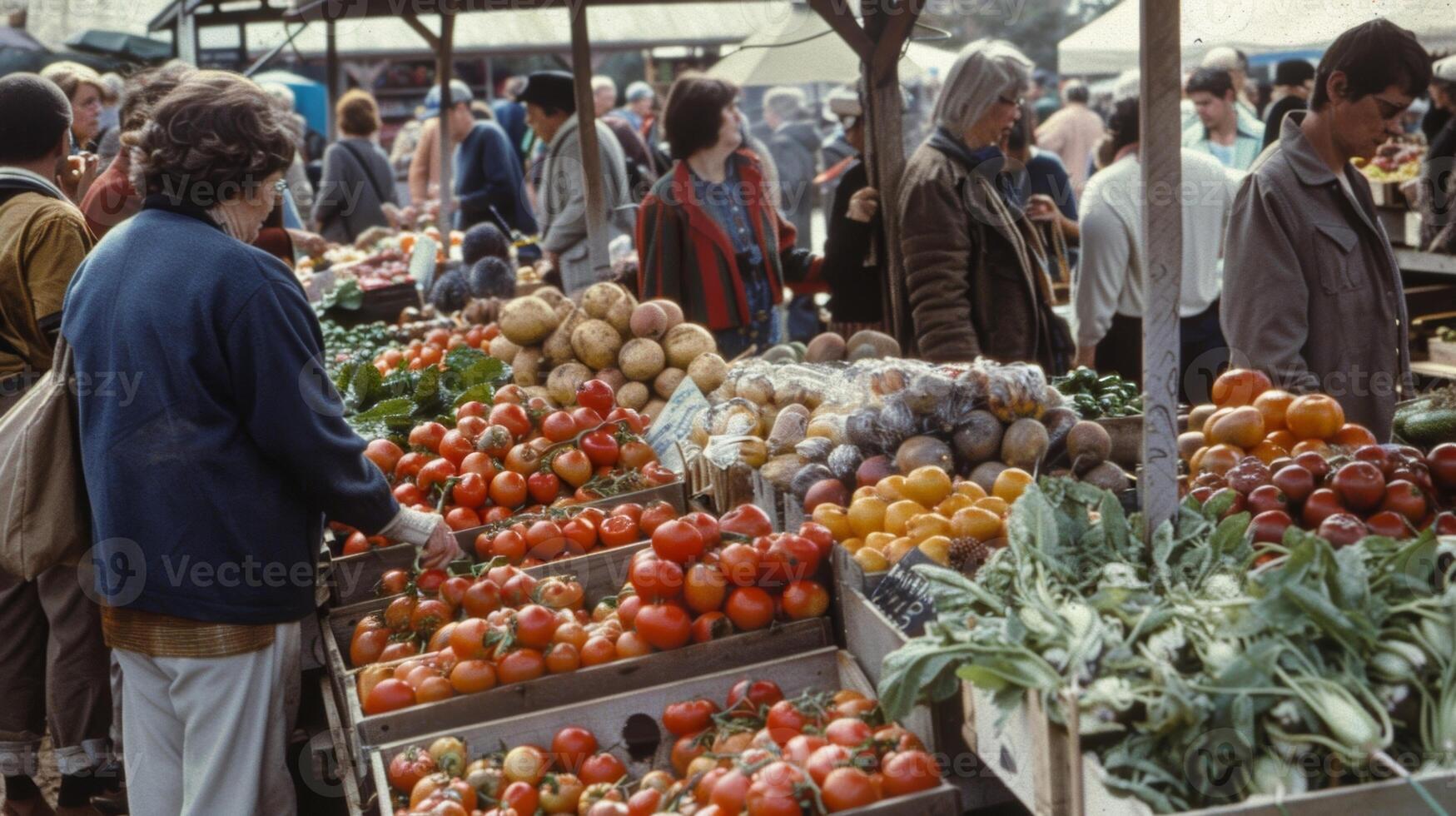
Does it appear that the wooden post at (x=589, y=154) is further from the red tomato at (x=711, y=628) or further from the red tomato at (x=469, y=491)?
the red tomato at (x=711, y=628)

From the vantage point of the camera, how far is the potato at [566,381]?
457 centimetres

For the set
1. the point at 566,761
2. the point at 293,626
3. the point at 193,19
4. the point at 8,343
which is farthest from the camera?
the point at 193,19

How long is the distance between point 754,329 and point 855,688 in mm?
3168

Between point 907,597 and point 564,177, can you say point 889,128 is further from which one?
point 907,597

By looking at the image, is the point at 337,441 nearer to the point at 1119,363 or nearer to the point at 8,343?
the point at 8,343

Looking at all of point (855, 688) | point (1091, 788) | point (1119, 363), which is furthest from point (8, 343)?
point (1119, 363)

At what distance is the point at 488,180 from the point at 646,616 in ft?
24.5

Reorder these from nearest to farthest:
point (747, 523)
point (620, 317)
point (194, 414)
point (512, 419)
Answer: point (194, 414)
point (747, 523)
point (512, 419)
point (620, 317)

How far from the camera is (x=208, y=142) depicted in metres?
2.55

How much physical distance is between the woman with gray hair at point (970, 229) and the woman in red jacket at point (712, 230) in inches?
39.5

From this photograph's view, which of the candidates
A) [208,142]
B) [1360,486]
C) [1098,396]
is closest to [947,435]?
[1098,396]

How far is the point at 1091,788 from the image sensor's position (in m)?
1.87

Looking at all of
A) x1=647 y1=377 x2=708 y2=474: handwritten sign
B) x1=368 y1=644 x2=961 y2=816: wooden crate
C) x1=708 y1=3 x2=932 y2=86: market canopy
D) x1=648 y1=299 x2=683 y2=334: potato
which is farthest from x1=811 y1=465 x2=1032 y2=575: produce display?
x1=708 y1=3 x2=932 y2=86: market canopy

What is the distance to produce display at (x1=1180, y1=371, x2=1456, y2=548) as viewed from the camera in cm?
238
